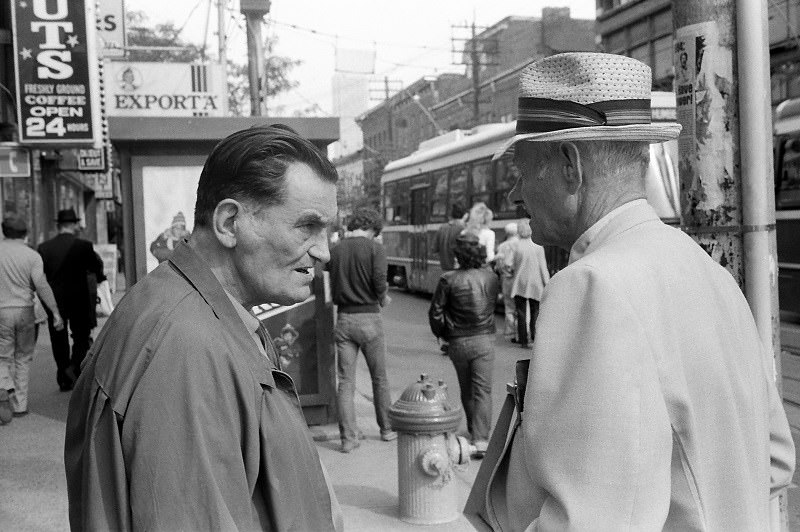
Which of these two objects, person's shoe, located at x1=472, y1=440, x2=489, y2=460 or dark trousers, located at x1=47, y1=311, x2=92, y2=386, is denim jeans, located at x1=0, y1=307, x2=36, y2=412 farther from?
person's shoe, located at x1=472, y1=440, x2=489, y2=460

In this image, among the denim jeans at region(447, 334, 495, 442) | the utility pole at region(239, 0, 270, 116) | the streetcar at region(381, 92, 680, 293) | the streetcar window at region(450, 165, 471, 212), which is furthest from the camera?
the utility pole at region(239, 0, 270, 116)

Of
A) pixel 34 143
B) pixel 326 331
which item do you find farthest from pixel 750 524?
pixel 34 143

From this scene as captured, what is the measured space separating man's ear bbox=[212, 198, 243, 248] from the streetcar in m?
10.4

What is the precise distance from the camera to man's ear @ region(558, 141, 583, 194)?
178 centimetres

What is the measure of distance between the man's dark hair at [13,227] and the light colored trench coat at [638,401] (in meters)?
7.88

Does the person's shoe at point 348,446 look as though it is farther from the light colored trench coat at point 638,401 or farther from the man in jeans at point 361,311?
the light colored trench coat at point 638,401

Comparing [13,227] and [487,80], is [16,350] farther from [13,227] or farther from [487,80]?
[487,80]

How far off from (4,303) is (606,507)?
26.1 ft

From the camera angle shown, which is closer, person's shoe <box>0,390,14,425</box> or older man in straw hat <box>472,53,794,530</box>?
older man in straw hat <box>472,53,794,530</box>

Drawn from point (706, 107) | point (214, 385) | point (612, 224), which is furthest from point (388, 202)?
point (214, 385)

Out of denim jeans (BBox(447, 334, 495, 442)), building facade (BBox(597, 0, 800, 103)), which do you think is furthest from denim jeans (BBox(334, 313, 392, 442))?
building facade (BBox(597, 0, 800, 103))

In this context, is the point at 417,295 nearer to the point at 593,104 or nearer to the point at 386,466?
the point at 386,466

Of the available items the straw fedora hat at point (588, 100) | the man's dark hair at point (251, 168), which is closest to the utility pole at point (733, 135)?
the straw fedora hat at point (588, 100)

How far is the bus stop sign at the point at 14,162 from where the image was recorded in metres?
10.1
